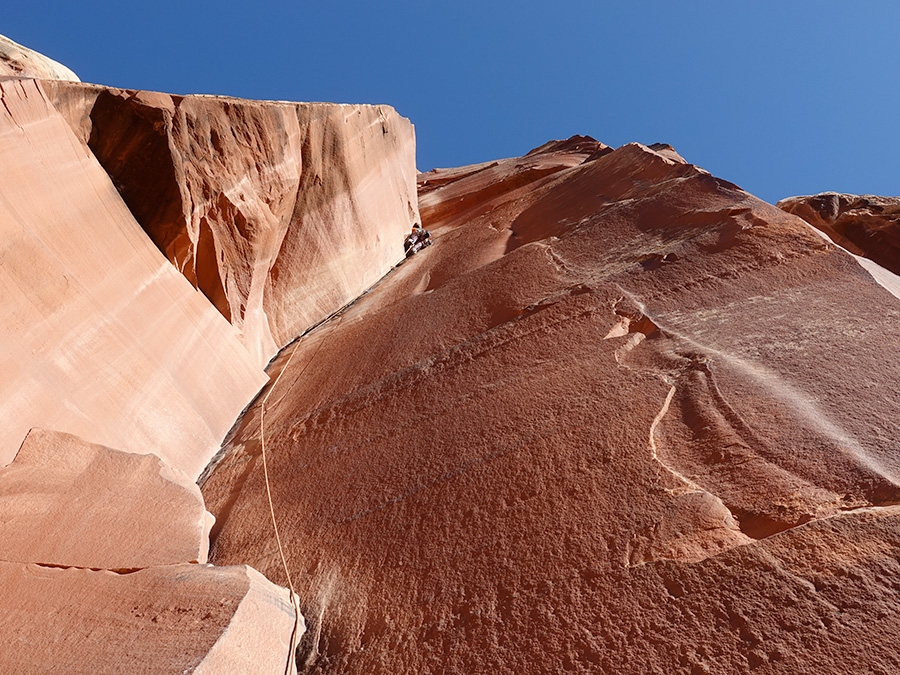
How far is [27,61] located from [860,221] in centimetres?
1345

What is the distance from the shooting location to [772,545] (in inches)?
77.9

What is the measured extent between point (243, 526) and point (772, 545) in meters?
2.34

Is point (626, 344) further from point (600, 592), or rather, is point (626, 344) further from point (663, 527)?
point (600, 592)

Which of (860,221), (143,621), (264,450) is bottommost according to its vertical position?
(143,621)

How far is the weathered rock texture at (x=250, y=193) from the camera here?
4273mm

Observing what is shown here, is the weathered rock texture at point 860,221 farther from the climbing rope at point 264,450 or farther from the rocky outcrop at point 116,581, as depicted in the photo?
the rocky outcrop at point 116,581

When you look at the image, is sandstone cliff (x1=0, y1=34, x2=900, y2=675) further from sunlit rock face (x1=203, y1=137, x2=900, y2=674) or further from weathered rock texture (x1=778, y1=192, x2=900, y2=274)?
weathered rock texture (x1=778, y1=192, x2=900, y2=274)

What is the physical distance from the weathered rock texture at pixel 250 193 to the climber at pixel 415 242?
1.06 metres

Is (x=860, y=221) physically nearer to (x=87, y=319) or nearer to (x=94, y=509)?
(x=87, y=319)

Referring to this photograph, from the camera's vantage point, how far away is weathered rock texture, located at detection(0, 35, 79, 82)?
10.4 metres

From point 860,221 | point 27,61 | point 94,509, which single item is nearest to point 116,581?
point 94,509

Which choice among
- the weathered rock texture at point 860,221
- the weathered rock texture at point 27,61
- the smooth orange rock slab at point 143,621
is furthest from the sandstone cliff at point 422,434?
the weathered rock texture at point 27,61

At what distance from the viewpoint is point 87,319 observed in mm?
3369

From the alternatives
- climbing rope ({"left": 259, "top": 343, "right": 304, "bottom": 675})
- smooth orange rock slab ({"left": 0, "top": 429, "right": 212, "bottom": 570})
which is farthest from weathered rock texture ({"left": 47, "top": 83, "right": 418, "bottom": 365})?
→ smooth orange rock slab ({"left": 0, "top": 429, "right": 212, "bottom": 570})
